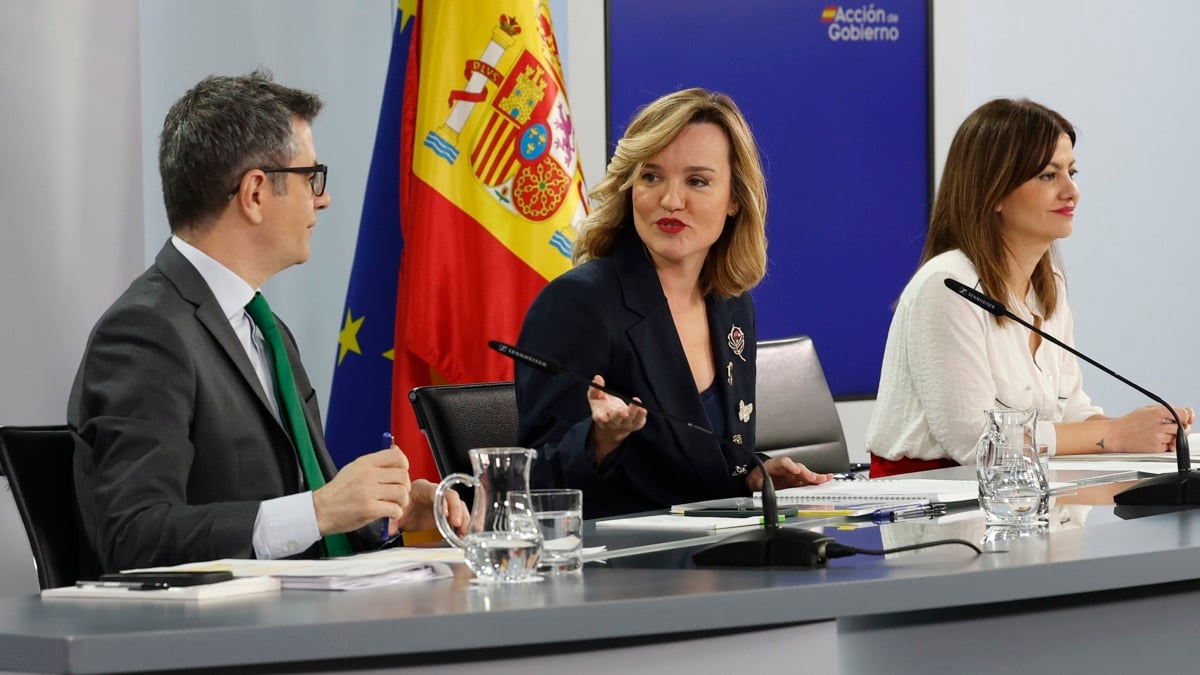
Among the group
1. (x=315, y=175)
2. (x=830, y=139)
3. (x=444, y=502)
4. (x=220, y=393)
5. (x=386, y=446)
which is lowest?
(x=386, y=446)

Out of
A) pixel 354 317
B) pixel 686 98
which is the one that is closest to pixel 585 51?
pixel 354 317

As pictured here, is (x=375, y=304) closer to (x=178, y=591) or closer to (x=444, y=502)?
(x=444, y=502)

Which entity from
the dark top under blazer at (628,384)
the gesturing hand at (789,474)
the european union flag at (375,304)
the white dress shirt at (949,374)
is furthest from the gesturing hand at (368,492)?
the european union flag at (375,304)

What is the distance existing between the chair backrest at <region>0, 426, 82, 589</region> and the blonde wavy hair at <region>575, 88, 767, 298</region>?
1120 millimetres

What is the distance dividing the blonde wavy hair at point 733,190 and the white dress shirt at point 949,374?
437mm

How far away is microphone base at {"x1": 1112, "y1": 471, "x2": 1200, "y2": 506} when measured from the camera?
7.03ft

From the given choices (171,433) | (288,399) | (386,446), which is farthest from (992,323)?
(171,433)

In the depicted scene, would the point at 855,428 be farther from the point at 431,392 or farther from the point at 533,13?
the point at 431,392

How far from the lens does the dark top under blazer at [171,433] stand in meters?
1.91

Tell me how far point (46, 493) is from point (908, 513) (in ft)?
3.82

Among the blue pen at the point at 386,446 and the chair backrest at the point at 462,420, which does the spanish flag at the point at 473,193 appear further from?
the chair backrest at the point at 462,420

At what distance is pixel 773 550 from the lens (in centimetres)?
157

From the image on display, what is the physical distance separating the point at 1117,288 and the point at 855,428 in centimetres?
123

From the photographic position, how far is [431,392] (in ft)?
8.65
